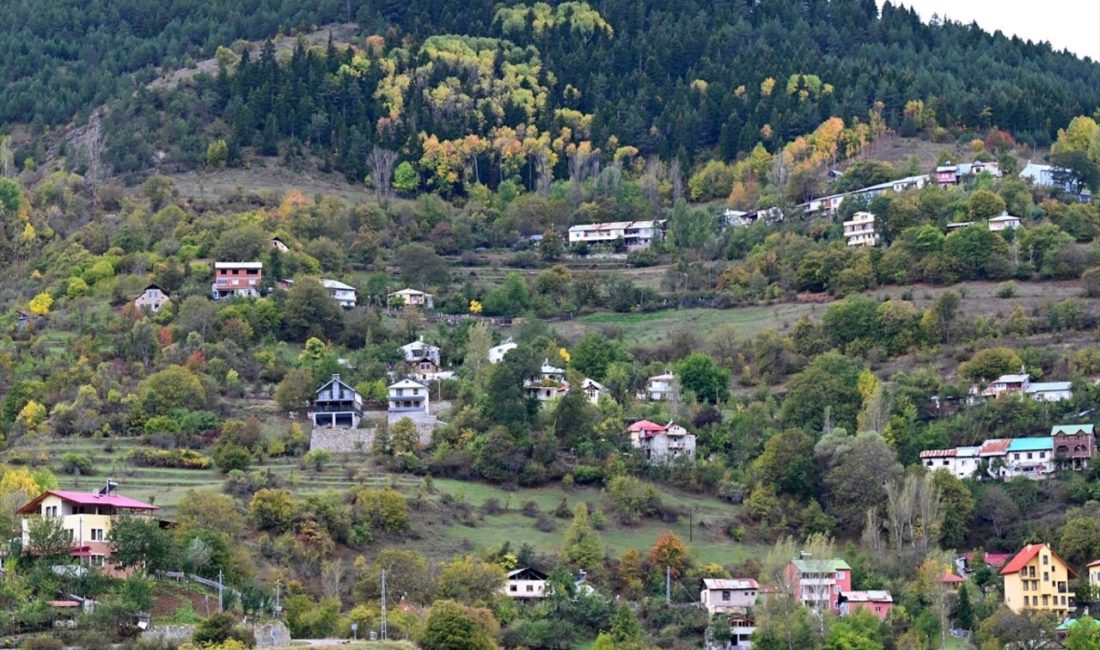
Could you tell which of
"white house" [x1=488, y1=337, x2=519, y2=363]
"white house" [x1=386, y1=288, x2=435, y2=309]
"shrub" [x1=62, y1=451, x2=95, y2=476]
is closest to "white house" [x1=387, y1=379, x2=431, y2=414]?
"white house" [x1=488, y1=337, x2=519, y2=363]

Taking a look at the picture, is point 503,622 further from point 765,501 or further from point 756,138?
point 756,138

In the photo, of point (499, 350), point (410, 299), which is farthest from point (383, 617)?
point (410, 299)

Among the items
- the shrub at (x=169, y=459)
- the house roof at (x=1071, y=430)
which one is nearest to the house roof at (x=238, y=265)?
the shrub at (x=169, y=459)

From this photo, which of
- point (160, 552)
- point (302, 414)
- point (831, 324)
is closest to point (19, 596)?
point (160, 552)

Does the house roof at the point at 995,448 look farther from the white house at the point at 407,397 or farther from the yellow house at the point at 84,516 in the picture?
the yellow house at the point at 84,516

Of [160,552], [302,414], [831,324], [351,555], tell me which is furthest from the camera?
[831,324]
